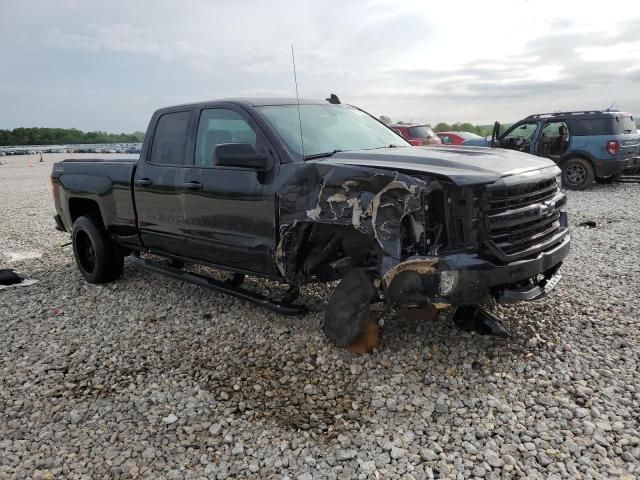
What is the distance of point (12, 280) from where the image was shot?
627cm

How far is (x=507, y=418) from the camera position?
3.03 metres

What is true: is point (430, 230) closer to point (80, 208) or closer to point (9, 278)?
point (80, 208)

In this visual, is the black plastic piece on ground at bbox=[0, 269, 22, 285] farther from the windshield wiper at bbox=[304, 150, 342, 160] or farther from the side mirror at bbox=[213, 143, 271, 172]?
the windshield wiper at bbox=[304, 150, 342, 160]

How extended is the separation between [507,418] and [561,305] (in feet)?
6.32

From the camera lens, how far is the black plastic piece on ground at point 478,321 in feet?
12.6

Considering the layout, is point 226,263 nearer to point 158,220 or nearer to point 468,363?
point 158,220

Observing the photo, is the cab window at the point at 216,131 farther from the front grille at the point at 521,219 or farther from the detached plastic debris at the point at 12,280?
the detached plastic debris at the point at 12,280

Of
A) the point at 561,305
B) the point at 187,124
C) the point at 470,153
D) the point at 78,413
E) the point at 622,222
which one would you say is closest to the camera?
the point at 78,413

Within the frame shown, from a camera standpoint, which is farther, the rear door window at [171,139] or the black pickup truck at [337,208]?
the rear door window at [171,139]

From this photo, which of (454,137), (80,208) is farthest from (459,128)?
(80,208)

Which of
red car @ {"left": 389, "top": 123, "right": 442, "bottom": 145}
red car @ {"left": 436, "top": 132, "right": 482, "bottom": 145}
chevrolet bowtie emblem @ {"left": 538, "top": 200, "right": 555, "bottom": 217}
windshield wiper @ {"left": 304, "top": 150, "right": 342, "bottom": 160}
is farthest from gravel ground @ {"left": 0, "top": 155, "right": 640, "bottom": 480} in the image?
red car @ {"left": 436, "top": 132, "right": 482, "bottom": 145}

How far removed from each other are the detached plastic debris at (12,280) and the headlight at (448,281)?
4.98 m

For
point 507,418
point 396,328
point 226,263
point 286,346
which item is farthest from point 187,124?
point 507,418

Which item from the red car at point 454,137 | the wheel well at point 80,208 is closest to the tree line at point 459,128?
the red car at point 454,137
